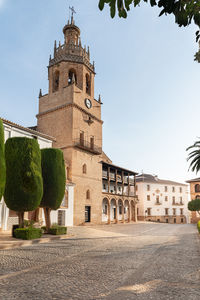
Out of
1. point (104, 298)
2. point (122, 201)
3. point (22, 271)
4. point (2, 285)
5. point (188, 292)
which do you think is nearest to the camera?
point (104, 298)

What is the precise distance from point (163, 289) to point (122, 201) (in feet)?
116

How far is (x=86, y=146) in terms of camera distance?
3198 cm

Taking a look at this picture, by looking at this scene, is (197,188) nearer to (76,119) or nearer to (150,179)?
(150,179)

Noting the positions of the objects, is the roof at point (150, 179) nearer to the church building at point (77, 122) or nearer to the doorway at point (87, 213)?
the church building at point (77, 122)

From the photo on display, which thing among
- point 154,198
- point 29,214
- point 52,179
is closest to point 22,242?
point 52,179

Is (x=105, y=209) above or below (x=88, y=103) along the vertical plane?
below

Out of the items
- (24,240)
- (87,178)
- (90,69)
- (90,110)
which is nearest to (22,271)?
(24,240)

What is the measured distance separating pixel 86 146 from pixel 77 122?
339 centimetres

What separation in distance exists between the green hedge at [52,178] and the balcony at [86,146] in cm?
1231

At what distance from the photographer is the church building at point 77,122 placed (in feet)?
98.0

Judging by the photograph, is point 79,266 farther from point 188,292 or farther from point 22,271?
point 188,292

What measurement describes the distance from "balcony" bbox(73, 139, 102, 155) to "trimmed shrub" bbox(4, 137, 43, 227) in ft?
49.7

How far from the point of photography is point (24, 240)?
43.8ft

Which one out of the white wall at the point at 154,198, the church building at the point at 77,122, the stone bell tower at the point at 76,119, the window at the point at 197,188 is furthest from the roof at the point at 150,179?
the stone bell tower at the point at 76,119
